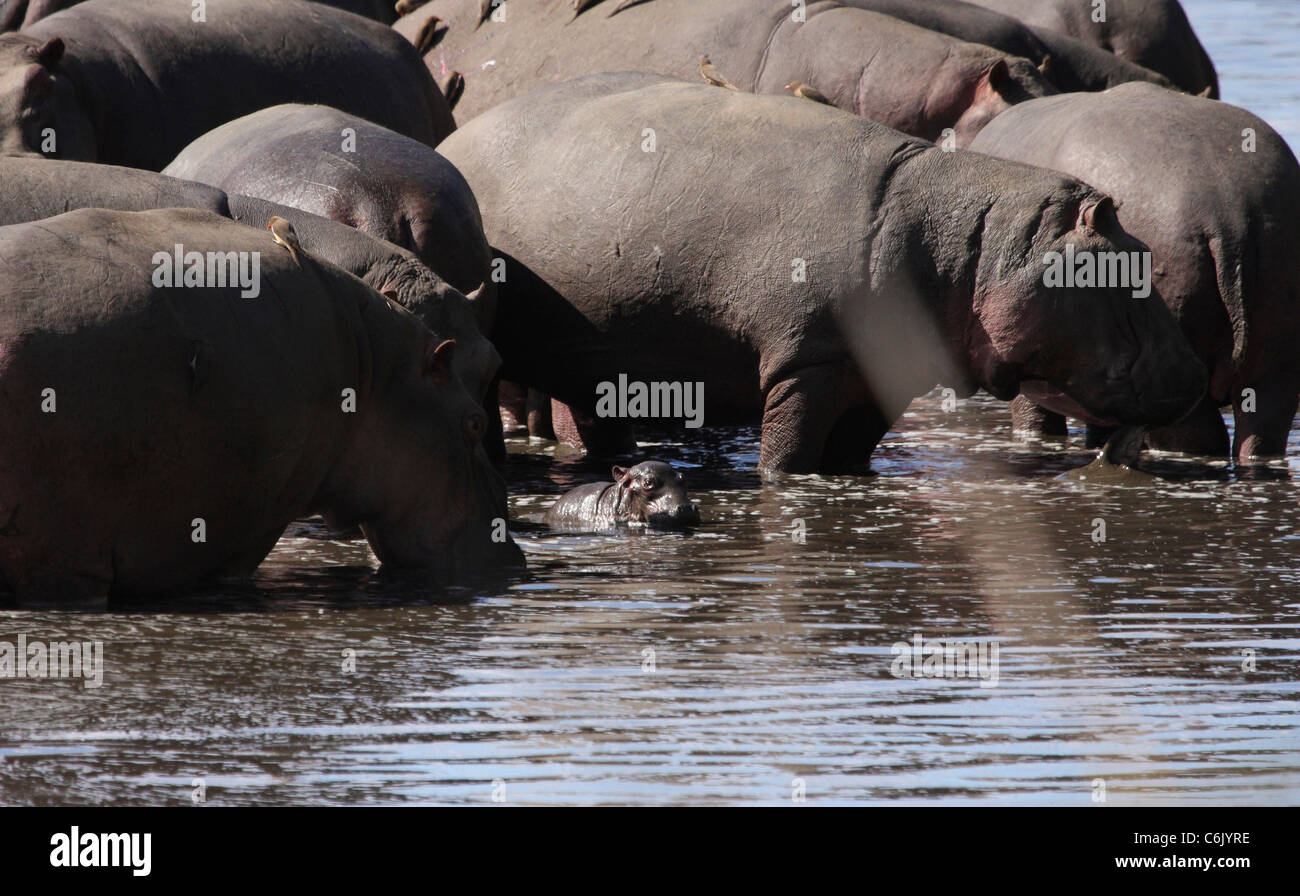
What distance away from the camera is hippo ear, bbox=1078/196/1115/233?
9.91m

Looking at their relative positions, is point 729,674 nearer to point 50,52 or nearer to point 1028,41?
point 50,52

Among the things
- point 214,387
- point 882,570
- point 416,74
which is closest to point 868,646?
point 882,570

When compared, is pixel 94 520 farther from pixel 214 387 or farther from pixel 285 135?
pixel 285 135

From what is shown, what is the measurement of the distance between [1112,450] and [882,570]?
296 cm

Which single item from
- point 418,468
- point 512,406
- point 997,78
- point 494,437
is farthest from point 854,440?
point 418,468

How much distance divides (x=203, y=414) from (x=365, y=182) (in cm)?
290

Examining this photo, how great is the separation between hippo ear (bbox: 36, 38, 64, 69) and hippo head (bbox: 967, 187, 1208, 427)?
4472 millimetres

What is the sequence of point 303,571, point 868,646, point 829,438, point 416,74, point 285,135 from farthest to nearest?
point 416,74 < point 829,438 < point 285,135 < point 303,571 < point 868,646

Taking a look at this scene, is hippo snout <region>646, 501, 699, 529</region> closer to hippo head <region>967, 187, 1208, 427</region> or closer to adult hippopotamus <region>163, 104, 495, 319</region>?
adult hippopotamus <region>163, 104, 495, 319</region>

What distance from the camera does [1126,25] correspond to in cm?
1650

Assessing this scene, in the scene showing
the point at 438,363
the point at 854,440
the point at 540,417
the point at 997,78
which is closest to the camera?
the point at 438,363

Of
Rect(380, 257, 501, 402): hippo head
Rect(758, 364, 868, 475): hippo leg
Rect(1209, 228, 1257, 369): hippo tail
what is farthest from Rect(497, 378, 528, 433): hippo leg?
Rect(1209, 228, 1257, 369): hippo tail

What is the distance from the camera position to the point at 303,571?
7.58 metres

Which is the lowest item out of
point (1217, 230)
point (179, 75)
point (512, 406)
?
point (512, 406)
